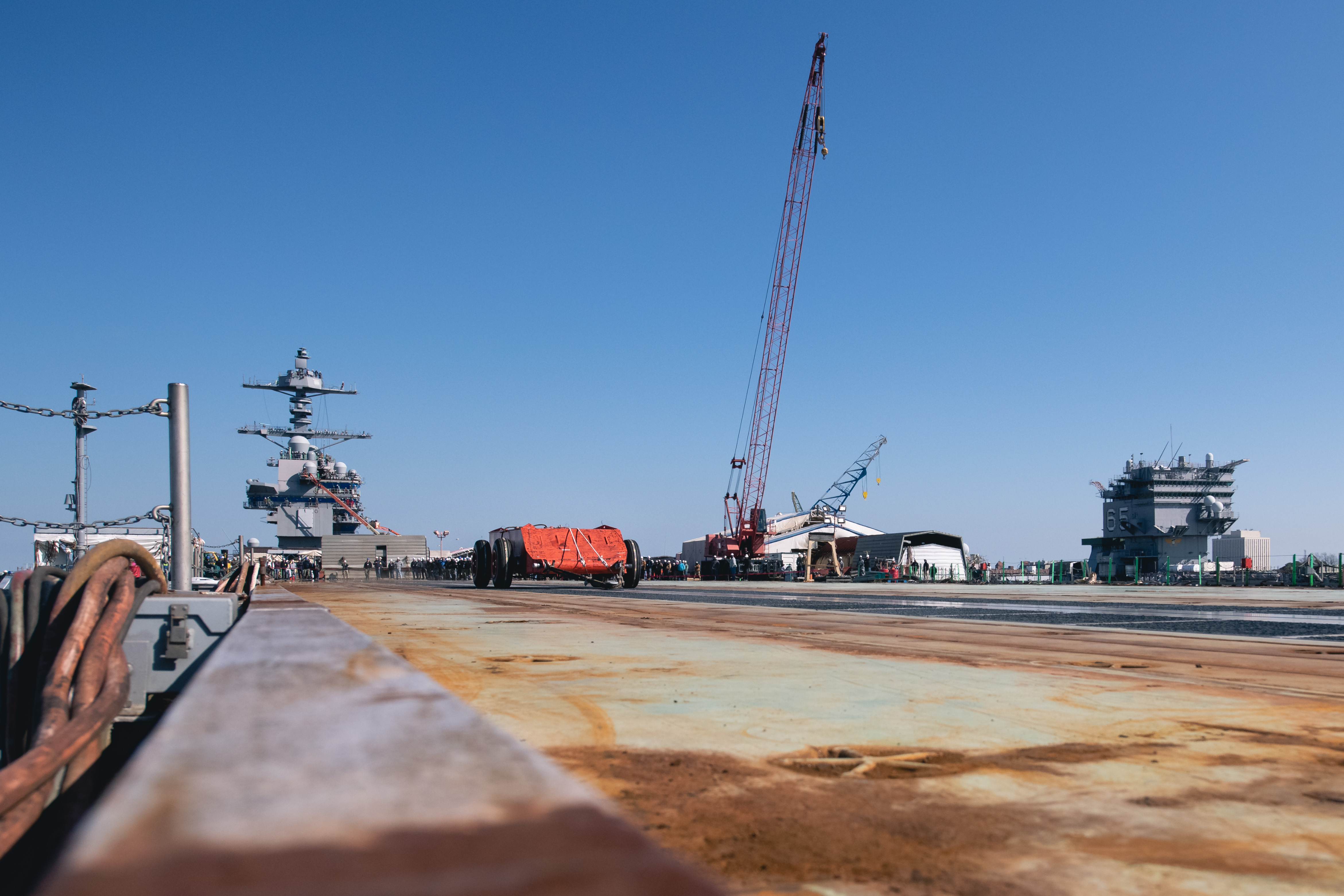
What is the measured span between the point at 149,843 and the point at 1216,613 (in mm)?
17380

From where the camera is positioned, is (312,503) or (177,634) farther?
(312,503)

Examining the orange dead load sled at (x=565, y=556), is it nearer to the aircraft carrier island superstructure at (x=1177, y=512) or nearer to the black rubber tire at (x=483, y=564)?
the black rubber tire at (x=483, y=564)

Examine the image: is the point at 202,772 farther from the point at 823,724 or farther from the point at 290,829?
the point at 823,724

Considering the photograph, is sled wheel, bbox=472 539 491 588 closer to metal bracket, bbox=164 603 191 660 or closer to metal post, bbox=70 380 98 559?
metal post, bbox=70 380 98 559

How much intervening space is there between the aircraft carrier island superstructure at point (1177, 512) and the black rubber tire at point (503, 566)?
63.4 metres

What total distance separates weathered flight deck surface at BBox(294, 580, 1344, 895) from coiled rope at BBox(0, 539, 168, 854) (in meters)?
1.64

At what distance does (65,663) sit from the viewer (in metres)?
3.39

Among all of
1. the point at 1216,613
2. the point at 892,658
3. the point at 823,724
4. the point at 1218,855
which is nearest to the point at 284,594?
the point at 892,658

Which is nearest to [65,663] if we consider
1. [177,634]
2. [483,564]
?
[177,634]

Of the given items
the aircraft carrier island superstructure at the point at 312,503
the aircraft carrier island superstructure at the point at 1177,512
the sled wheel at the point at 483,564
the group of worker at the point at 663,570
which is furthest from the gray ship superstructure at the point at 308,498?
the aircraft carrier island superstructure at the point at 1177,512

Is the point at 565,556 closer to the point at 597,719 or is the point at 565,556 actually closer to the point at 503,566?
the point at 503,566

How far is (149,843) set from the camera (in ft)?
2.50

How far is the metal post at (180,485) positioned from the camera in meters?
7.58

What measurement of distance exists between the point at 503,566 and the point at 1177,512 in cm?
7016
